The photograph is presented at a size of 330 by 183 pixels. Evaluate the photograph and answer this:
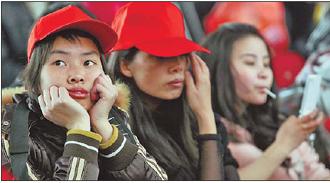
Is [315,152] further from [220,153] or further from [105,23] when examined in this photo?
[105,23]

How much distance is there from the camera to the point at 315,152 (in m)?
2.57

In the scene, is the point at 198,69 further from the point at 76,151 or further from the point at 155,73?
the point at 76,151

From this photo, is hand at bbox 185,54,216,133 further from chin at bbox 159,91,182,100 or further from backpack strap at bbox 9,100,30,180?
backpack strap at bbox 9,100,30,180

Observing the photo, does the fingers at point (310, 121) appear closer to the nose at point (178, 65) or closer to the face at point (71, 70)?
the nose at point (178, 65)

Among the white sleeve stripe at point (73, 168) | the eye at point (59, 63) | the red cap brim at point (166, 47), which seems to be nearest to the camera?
the white sleeve stripe at point (73, 168)

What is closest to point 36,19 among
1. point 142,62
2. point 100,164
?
point 142,62

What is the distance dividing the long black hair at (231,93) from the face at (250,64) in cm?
2

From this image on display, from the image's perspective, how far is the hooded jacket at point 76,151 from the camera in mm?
2197

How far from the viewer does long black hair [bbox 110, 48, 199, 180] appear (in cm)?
242

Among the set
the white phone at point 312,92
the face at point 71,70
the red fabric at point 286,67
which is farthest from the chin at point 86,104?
the white phone at point 312,92

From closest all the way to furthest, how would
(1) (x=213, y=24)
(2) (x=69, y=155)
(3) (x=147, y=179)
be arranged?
(2) (x=69, y=155)
(3) (x=147, y=179)
(1) (x=213, y=24)

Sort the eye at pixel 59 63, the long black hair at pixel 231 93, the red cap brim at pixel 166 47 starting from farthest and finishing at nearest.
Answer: the long black hair at pixel 231 93
the red cap brim at pixel 166 47
the eye at pixel 59 63

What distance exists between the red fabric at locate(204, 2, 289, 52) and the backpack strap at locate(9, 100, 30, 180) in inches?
29.4

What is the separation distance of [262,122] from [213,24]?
413mm
